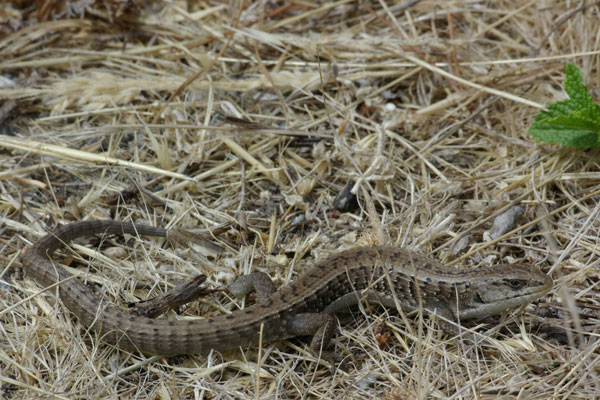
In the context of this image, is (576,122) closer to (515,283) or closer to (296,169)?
(515,283)

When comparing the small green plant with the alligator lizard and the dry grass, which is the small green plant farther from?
the alligator lizard

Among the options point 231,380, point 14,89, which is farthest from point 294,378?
point 14,89

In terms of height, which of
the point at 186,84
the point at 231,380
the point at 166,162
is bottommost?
the point at 231,380

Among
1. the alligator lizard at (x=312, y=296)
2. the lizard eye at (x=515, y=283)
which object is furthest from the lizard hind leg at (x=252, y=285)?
the lizard eye at (x=515, y=283)

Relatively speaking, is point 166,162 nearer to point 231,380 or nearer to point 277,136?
point 277,136

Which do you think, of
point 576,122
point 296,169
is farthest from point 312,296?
point 576,122

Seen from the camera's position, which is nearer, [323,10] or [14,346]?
[14,346]

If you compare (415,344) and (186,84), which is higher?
(186,84)
